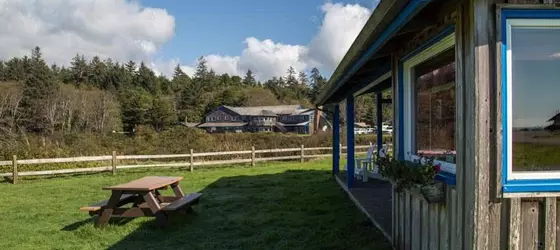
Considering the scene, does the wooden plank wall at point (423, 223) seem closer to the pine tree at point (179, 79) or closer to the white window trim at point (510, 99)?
the white window trim at point (510, 99)

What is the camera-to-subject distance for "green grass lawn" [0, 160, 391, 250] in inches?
200

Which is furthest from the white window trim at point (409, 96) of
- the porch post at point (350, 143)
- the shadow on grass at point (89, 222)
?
the shadow on grass at point (89, 222)

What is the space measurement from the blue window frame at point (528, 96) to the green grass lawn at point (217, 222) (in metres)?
2.34

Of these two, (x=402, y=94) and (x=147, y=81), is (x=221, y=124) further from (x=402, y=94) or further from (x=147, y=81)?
(x=402, y=94)

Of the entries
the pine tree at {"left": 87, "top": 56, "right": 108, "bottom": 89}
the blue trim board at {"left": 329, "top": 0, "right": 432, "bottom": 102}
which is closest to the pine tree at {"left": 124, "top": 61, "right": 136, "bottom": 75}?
the pine tree at {"left": 87, "top": 56, "right": 108, "bottom": 89}

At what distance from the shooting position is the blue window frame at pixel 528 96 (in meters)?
2.20

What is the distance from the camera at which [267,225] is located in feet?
19.3

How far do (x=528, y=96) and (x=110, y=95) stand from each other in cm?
5115

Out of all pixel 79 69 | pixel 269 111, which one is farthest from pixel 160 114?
pixel 79 69

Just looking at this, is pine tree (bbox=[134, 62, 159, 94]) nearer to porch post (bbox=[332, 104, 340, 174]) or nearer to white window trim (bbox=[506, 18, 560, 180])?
porch post (bbox=[332, 104, 340, 174])

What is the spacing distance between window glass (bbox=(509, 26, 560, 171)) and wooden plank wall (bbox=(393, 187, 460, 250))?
50 centimetres

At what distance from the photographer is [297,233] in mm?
5320

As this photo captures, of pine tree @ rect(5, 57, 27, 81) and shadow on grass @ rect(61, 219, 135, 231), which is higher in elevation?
pine tree @ rect(5, 57, 27, 81)

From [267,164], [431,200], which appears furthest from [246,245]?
[267,164]
